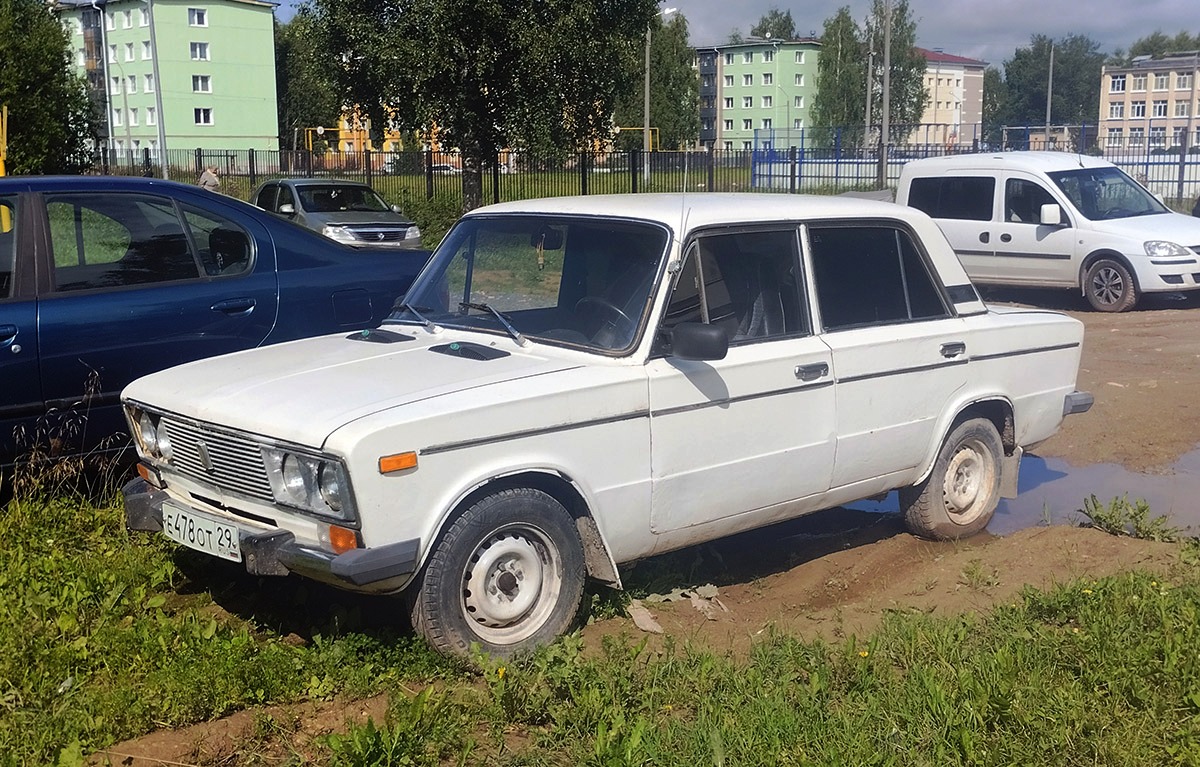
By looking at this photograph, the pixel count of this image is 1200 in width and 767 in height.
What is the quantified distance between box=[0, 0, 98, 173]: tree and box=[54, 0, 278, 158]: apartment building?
53.3 meters

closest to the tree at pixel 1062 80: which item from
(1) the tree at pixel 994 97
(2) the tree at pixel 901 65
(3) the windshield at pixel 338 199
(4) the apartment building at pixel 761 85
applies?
(1) the tree at pixel 994 97

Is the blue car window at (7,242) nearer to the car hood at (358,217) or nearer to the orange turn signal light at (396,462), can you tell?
the orange turn signal light at (396,462)

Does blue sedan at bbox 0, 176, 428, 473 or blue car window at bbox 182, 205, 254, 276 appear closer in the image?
blue sedan at bbox 0, 176, 428, 473

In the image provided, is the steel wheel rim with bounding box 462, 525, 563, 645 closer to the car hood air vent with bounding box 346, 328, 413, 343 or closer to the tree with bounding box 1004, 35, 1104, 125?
the car hood air vent with bounding box 346, 328, 413, 343

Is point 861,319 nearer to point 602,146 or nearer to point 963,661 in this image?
point 963,661

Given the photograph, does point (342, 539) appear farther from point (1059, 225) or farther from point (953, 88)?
point (953, 88)

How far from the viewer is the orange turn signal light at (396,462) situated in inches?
165

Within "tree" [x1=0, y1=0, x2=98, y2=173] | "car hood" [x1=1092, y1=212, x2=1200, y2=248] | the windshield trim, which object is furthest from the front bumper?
"tree" [x1=0, y1=0, x2=98, y2=173]

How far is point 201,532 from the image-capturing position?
4.72 metres

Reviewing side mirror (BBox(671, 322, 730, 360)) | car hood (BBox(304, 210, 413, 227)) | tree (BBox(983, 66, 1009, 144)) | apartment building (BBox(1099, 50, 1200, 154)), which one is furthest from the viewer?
tree (BBox(983, 66, 1009, 144))

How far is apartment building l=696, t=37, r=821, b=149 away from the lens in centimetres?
10662

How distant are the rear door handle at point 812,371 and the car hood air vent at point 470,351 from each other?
4.36 ft

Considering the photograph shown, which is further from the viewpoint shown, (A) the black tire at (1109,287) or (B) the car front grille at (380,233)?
(B) the car front grille at (380,233)

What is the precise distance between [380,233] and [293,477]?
1920 cm
